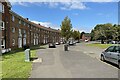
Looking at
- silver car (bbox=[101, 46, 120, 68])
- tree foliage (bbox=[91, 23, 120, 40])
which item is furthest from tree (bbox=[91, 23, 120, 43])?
silver car (bbox=[101, 46, 120, 68])

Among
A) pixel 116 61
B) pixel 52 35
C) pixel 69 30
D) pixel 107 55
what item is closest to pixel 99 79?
pixel 116 61

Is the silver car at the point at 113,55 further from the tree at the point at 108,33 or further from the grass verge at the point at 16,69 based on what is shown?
the tree at the point at 108,33

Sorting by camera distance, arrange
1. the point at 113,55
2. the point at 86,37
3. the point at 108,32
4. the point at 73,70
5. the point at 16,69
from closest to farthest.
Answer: the point at 73,70, the point at 16,69, the point at 113,55, the point at 108,32, the point at 86,37

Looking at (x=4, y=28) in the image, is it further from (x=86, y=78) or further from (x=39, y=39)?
(x=39, y=39)

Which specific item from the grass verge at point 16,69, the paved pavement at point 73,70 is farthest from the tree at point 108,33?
the grass verge at point 16,69

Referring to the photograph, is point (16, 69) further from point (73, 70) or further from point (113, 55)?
point (113, 55)

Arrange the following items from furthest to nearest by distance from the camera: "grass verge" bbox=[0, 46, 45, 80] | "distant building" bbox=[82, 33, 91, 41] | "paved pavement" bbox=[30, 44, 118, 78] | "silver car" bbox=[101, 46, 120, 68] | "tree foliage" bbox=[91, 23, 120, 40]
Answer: "distant building" bbox=[82, 33, 91, 41] < "tree foliage" bbox=[91, 23, 120, 40] < "silver car" bbox=[101, 46, 120, 68] < "paved pavement" bbox=[30, 44, 118, 78] < "grass verge" bbox=[0, 46, 45, 80]

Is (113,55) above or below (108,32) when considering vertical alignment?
below

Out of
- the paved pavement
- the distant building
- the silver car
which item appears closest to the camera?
the paved pavement

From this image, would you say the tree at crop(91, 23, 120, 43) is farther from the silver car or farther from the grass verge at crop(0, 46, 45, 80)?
the grass verge at crop(0, 46, 45, 80)

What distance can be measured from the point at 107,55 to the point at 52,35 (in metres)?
77.8

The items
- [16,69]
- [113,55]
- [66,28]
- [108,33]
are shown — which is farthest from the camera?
[108,33]

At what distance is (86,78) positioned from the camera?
9.46 meters

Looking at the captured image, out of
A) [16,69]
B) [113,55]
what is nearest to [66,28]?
[113,55]
